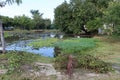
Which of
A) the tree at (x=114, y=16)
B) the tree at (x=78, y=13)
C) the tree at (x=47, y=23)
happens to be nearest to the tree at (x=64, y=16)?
the tree at (x=78, y=13)

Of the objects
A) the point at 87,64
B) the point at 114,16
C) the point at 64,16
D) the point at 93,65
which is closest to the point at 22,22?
the point at 64,16

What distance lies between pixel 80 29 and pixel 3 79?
36.3 meters

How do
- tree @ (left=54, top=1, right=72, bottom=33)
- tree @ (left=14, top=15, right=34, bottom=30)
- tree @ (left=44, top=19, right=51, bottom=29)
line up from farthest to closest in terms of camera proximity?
tree @ (left=44, top=19, right=51, bottom=29) → tree @ (left=14, top=15, right=34, bottom=30) → tree @ (left=54, top=1, right=72, bottom=33)

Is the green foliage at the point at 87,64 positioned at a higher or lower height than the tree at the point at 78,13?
lower

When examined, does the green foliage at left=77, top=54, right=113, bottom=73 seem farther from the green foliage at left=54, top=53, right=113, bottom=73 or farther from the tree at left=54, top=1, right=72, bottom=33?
the tree at left=54, top=1, right=72, bottom=33

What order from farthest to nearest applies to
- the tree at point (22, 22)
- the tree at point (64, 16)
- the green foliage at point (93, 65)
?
the tree at point (22, 22) < the tree at point (64, 16) < the green foliage at point (93, 65)

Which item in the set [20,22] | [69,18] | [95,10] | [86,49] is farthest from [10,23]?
[86,49]

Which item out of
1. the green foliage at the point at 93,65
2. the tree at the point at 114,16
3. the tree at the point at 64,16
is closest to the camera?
the green foliage at the point at 93,65

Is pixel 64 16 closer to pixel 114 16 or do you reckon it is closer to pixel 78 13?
pixel 78 13

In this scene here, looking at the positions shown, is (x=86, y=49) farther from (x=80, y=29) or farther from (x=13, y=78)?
(x=80, y=29)

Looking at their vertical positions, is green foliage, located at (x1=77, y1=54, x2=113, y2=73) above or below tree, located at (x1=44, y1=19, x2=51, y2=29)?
below

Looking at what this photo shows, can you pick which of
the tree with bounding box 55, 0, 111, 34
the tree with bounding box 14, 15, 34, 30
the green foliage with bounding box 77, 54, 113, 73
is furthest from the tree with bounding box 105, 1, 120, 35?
the tree with bounding box 14, 15, 34, 30

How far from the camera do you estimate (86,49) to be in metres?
19.9

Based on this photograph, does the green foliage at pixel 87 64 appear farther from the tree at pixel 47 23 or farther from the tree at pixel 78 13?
the tree at pixel 47 23
